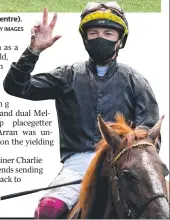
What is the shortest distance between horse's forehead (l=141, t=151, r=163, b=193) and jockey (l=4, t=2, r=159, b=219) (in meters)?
0.82

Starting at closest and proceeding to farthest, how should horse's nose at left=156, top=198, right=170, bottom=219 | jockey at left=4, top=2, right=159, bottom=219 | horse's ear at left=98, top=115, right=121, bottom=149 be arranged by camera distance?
horse's nose at left=156, top=198, right=170, bottom=219 → horse's ear at left=98, top=115, right=121, bottom=149 → jockey at left=4, top=2, right=159, bottom=219

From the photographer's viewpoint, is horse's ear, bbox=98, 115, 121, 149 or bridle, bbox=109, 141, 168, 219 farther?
horse's ear, bbox=98, 115, 121, 149

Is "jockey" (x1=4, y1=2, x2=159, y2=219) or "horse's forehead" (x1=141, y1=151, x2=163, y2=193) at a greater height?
"jockey" (x1=4, y1=2, x2=159, y2=219)

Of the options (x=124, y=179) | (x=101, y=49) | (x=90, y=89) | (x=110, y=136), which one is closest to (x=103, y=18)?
(x=101, y=49)

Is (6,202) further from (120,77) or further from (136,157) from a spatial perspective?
(136,157)

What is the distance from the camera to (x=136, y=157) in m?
3.48

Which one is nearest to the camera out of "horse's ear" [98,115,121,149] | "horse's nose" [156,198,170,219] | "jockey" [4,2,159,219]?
"horse's nose" [156,198,170,219]

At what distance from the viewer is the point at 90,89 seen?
4.44m

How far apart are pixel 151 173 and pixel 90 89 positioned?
45.9 inches

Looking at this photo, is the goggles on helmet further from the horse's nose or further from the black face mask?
the horse's nose

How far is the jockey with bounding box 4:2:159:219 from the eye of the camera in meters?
4.35

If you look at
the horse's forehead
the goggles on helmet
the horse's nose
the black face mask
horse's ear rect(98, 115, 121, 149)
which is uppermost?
the goggles on helmet

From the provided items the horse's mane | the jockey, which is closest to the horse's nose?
the horse's mane

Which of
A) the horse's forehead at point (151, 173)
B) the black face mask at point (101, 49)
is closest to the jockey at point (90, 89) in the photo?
the black face mask at point (101, 49)
